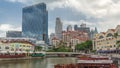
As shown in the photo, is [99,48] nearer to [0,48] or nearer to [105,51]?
[105,51]

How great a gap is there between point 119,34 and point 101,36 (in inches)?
941

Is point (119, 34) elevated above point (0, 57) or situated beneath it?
elevated above

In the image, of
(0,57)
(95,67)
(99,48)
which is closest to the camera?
(95,67)

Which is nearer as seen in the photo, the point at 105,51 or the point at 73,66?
the point at 73,66

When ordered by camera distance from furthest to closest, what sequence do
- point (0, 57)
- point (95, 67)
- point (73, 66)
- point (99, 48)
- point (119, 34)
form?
point (99, 48)
point (119, 34)
point (0, 57)
point (73, 66)
point (95, 67)

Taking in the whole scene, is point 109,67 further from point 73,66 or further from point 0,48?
point 0,48

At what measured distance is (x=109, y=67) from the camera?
42.3 metres

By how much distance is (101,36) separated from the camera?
195250mm

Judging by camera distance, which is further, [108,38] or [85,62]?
[108,38]

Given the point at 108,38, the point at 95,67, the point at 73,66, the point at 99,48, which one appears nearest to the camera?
the point at 95,67

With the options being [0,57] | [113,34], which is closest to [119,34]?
[113,34]

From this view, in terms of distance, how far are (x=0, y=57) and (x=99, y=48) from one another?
232 ft

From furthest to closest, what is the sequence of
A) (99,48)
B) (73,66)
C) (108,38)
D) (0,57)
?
(99,48), (108,38), (0,57), (73,66)

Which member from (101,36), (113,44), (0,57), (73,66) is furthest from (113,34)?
(73,66)
